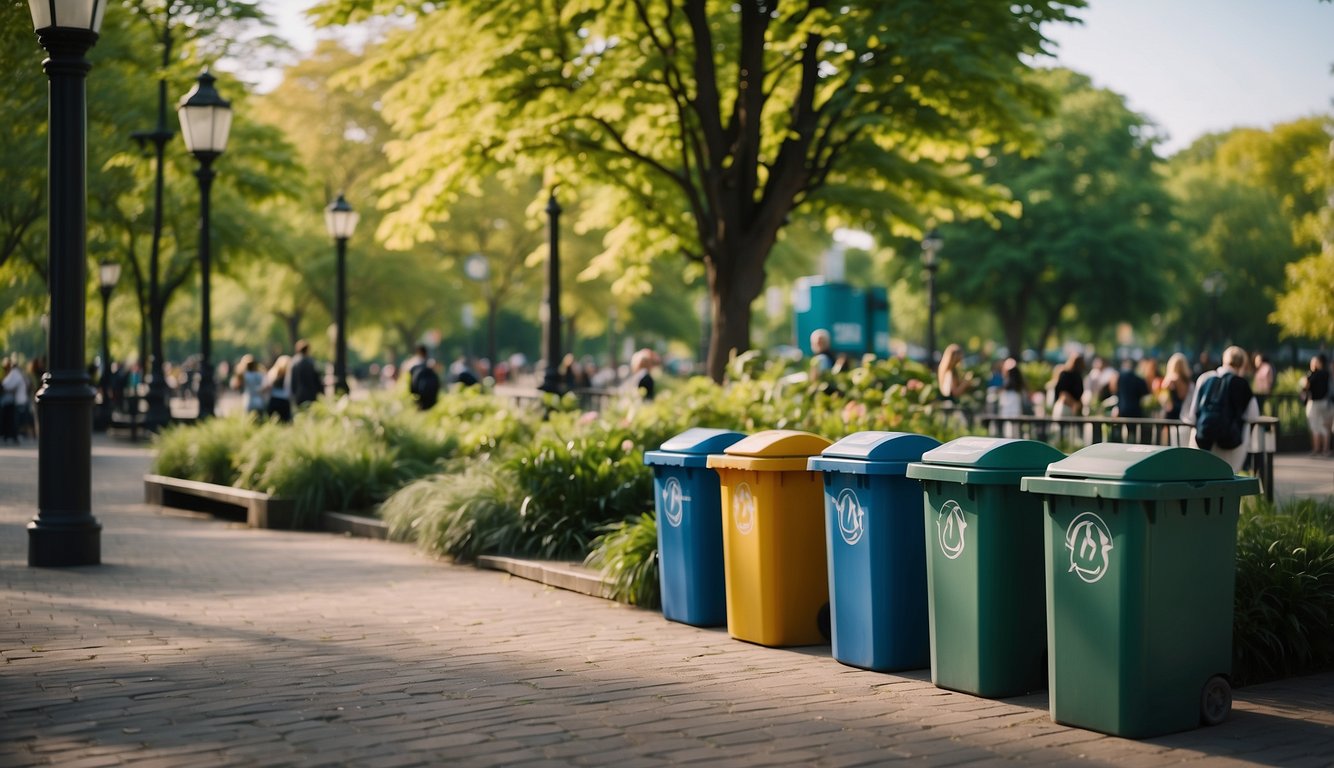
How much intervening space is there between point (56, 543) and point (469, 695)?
18.5 ft

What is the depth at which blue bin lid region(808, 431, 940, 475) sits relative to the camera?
694 centimetres

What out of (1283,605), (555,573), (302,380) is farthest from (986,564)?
(302,380)

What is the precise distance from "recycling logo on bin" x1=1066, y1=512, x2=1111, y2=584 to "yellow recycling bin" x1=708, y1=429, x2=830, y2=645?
6.60 feet

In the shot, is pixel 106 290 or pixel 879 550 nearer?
pixel 879 550

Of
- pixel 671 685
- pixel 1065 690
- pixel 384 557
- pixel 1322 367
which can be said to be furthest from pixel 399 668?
pixel 1322 367

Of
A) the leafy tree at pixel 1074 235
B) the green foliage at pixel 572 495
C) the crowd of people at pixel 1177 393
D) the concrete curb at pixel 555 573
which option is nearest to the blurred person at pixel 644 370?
the crowd of people at pixel 1177 393

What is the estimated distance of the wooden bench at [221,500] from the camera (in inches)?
569

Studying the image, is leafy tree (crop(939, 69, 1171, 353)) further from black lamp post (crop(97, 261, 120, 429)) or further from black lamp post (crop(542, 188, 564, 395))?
black lamp post (crop(542, 188, 564, 395))

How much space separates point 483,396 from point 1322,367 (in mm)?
15158

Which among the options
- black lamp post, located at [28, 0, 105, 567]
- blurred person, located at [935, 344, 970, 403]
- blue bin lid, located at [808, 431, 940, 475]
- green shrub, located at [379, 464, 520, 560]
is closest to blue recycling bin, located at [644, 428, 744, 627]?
blue bin lid, located at [808, 431, 940, 475]

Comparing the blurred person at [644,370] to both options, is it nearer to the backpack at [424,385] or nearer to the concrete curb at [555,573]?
the backpack at [424,385]

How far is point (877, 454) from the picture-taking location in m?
7.01

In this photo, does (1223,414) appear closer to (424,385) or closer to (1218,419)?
(1218,419)

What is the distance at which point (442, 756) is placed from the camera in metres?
5.30
